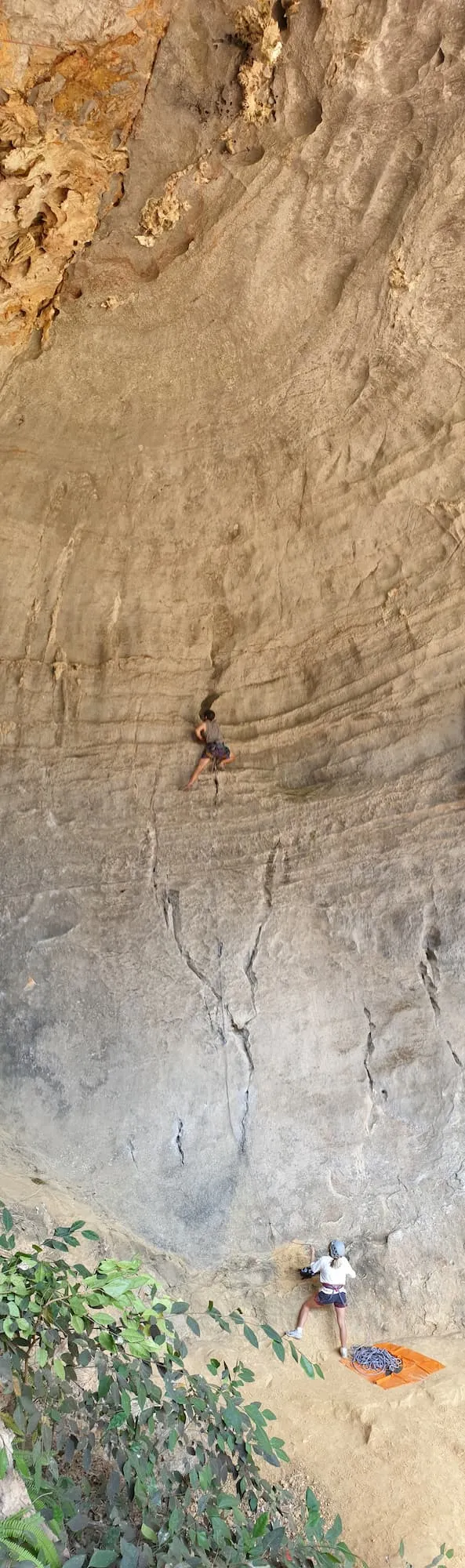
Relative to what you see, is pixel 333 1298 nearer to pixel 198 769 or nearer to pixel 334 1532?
pixel 334 1532

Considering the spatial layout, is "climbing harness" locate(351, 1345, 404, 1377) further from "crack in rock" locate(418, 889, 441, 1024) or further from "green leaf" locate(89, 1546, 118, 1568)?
"green leaf" locate(89, 1546, 118, 1568)

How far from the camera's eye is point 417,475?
6117 millimetres

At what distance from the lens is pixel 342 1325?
17.4 ft

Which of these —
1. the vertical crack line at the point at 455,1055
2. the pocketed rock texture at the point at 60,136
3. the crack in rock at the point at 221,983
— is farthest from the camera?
the crack in rock at the point at 221,983

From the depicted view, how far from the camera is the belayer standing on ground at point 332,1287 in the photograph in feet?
17.5

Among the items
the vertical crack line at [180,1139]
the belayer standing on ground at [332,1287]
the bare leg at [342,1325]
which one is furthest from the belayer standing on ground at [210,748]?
the bare leg at [342,1325]

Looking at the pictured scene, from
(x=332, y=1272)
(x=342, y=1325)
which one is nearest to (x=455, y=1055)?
(x=332, y=1272)

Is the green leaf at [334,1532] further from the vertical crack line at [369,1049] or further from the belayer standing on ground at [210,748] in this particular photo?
the belayer standing on ground at [210,748]

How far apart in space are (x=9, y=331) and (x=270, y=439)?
1887mm

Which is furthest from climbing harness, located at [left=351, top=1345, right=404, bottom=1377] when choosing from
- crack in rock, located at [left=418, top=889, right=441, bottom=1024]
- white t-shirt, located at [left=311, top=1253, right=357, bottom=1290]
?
crack in rock, located at [left=418, top=889, right=441, bottom=1024]

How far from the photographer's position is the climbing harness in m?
5.16

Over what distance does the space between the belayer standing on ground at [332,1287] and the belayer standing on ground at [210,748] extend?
9.66ft

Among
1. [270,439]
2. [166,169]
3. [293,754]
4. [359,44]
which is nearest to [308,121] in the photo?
[359,44]

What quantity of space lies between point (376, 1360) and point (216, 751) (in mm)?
3628
